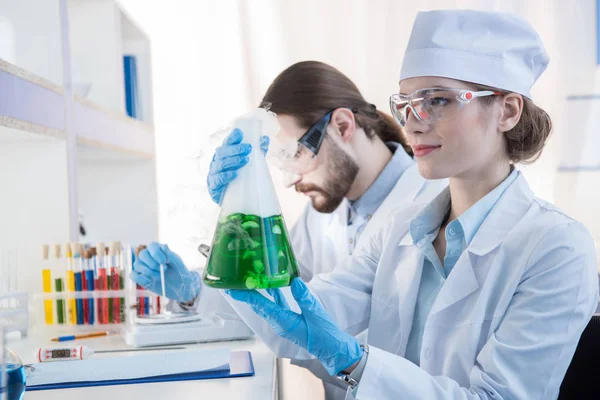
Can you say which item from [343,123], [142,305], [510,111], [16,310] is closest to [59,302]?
[16,310]

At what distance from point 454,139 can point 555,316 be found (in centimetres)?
42

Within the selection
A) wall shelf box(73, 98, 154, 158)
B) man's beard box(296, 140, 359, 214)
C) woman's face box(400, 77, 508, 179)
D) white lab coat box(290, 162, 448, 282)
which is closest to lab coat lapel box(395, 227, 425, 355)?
woman's face box(400, 77, 508, 179)

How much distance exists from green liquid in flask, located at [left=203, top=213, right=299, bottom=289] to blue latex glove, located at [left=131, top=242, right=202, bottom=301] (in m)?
0.62

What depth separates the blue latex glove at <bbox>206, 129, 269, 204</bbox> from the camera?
44.8 inches

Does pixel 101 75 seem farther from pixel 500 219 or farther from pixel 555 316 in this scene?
pixel 555 316

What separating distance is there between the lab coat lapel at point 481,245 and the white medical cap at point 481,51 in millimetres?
253

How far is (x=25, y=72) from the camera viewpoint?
1.72 metres

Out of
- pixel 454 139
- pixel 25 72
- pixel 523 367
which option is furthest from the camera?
pixel 25 72

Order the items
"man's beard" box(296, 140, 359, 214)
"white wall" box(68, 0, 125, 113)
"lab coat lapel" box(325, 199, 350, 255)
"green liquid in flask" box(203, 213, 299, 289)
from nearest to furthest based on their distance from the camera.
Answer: "green liquid in flask" box(203, 213, 299, 289)
"man's beard" box(296, 140, 359, 214)
"lab coat lapel" box(325, 199, 350, 255)
"white wall" box(68, 0, 125, 113)

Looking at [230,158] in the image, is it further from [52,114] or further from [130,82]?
[130,82]

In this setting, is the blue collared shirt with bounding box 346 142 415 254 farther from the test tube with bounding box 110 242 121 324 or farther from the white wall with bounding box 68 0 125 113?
the white wall with bounding box 68 0 125 113

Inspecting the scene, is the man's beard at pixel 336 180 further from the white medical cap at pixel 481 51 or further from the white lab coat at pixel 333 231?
the white medical cap at pixel 481 51

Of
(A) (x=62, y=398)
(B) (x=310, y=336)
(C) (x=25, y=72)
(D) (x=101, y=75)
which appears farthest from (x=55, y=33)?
(B) (x=310, y=336)

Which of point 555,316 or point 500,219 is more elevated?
point 500,219
